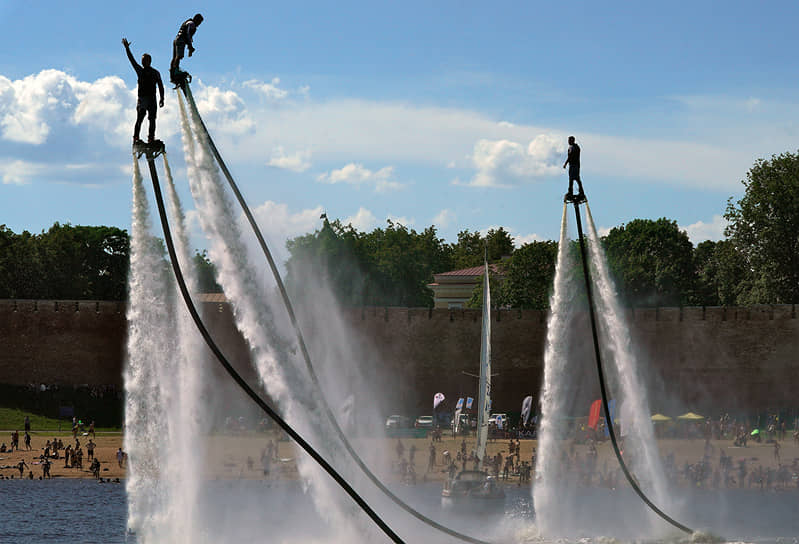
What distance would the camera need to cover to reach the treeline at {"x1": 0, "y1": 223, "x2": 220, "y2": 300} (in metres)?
110

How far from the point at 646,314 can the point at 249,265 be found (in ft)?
223

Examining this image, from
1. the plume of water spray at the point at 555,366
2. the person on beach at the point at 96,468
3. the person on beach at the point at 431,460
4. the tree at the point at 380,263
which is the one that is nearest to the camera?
the plume of water spray at the point at 555,366

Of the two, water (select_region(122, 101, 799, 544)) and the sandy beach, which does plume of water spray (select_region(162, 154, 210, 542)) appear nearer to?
water (select_region(122, 101, 799, 544))

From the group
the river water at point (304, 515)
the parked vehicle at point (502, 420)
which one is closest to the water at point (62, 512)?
the river water at point (304, 515)

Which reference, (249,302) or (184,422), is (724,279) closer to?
(184,422)

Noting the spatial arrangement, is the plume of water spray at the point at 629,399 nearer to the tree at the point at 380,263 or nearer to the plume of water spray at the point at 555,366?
the plume of water spray at the point at 555,366

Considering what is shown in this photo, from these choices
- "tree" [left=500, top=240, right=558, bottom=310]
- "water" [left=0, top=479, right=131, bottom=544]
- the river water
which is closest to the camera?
the river water

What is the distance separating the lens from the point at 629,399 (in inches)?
1318

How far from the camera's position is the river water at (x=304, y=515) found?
39.8m

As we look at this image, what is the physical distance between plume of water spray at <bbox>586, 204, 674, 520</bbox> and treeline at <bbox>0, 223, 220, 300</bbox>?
73683 mm

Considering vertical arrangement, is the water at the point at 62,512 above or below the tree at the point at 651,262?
below

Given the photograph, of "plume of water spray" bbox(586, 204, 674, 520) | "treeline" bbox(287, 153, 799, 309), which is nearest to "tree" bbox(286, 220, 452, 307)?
"treeline" bbox(287, 153, 799, 309)

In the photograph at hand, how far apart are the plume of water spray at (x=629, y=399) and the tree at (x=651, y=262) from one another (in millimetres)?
72590

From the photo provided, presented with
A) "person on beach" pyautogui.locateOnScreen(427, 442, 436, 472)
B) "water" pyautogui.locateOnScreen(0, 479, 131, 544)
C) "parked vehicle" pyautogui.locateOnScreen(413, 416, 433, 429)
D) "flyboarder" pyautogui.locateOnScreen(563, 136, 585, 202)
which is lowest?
"water" pyautogui.locateOnScreen(0, 479, 131, 544)
